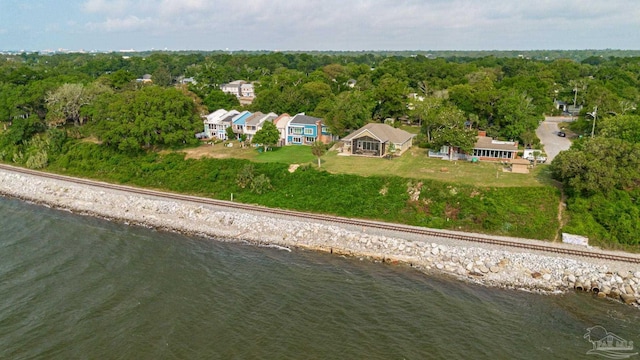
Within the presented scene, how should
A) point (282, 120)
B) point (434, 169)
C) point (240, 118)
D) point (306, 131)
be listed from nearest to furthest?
point (434, 169)
point (306, 131)
point (282, 120)
point (240, 118)

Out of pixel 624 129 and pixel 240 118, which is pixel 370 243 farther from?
pixel 240 118

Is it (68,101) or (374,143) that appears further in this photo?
(68,101)

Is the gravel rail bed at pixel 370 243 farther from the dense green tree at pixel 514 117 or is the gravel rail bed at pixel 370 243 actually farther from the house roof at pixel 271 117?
the dense green tree at pixel 514 117

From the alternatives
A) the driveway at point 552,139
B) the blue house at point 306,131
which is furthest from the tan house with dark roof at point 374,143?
the driveway at point 552,139

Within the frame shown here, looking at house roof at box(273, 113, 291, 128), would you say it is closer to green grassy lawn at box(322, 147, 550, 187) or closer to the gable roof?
the gable roof

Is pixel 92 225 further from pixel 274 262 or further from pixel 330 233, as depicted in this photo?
pixel 330 233

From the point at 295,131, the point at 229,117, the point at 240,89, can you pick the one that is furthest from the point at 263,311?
the point at 240,89

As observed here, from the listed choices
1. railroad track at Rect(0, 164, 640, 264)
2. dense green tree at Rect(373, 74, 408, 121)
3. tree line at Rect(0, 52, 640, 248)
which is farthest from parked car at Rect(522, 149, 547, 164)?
dense green tree at Rect(373, 74, 408, 121)

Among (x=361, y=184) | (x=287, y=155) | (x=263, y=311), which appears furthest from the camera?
(x=287, y=155)
